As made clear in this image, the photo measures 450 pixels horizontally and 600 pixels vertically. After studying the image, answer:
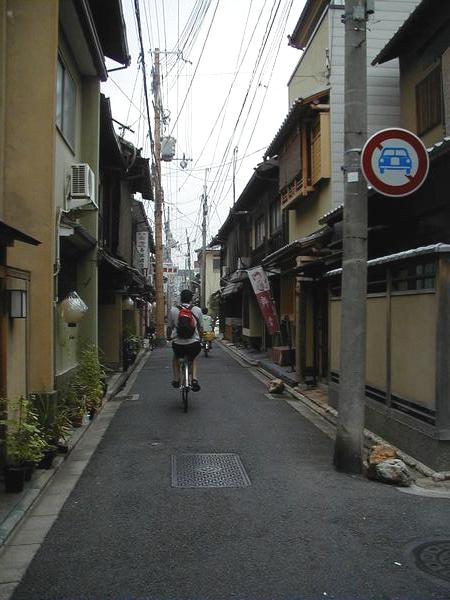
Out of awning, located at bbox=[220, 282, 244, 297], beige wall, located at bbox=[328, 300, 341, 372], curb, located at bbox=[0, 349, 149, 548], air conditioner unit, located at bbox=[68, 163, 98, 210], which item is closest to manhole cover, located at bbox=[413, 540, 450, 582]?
curb, located at bbox=[0, 349, 149, 548]

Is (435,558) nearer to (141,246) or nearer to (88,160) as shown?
(88,160)

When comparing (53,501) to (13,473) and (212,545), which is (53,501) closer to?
(13,473)


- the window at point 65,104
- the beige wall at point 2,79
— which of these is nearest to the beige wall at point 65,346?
the beige wall at point 2,79

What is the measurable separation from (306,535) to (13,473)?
2.94 metres

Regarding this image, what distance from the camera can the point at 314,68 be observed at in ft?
55.5

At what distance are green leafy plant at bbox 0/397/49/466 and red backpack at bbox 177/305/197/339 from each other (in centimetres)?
472

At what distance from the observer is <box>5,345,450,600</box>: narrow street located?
13.1 feet

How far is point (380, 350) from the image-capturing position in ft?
27.5

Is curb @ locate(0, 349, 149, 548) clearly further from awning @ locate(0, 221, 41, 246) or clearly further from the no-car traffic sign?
the no-car traffic sign

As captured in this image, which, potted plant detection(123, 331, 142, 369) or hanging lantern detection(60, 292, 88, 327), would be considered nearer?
hanging lantern detection(60, 292, 88, 327)

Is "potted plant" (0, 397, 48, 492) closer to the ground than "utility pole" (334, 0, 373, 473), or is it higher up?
closer to the ground

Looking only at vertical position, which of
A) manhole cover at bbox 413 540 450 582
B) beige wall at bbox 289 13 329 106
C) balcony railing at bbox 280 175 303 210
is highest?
beige wall at bbox 289 13 329 106

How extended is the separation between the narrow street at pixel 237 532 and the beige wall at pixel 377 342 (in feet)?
3.88

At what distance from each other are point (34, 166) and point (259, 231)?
19272mm
